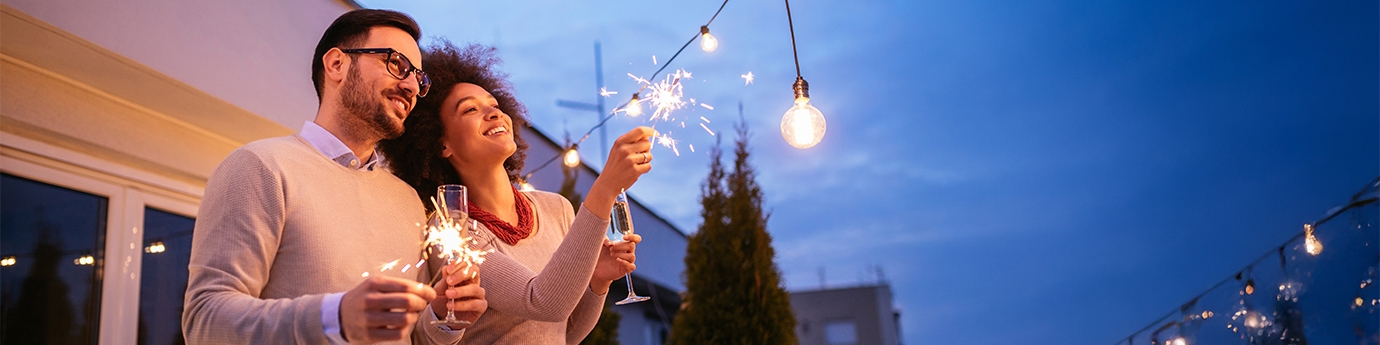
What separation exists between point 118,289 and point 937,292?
16139 millimetres

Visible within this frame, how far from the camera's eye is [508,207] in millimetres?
2283

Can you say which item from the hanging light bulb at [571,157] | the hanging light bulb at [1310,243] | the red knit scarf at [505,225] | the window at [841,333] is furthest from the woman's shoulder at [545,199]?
the window at [841,333]

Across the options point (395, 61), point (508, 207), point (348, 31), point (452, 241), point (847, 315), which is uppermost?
point (847, 315)

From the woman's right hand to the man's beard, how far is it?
1.65ft

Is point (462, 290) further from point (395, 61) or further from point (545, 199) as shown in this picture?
point (545, 199)

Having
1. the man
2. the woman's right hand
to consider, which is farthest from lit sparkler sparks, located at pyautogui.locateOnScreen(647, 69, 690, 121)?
the man

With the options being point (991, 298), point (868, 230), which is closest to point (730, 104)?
point (991, 298)

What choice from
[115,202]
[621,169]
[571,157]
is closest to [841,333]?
[571,157]

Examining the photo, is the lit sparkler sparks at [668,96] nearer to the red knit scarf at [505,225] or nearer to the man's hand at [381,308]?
the red knit scarf at [505,225]

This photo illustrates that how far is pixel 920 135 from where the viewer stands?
22.1 meters

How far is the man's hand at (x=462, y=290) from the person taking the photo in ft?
4.85

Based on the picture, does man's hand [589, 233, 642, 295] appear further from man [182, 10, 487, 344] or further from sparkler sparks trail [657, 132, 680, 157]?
man [182, 10, 487, 344]

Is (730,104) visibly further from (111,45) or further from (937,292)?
(937,292)

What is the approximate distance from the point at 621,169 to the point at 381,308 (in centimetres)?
67
